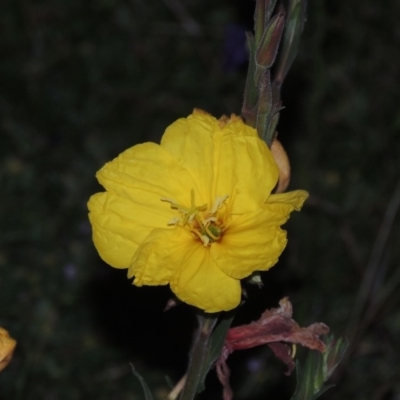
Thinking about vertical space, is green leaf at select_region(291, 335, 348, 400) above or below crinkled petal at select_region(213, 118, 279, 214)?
below

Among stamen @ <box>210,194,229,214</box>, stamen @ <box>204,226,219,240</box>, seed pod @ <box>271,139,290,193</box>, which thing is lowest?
stamen @ <box>204,226,219,240</box>

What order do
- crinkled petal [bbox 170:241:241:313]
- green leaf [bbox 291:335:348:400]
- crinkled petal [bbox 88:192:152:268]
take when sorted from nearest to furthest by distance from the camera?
crinkled petal [bbox 170:241:241:313] < crinkled petal [bbox 88:192:152:268] < green leaf [bbox 291:335:348:400]

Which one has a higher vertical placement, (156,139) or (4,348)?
(4,348)

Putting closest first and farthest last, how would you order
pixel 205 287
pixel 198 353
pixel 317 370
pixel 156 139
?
pixel 205 287 < pixel 198 353 < pixel 317 370 < pixel 156 139

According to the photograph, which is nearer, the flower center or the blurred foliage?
the flower center

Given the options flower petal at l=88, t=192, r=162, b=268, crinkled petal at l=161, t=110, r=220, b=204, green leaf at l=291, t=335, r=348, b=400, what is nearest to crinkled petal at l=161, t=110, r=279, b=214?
crinkled petal at l=161, t=110, r=220, b=204

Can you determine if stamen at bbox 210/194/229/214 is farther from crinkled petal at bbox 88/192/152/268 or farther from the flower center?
crinkled petal at bbox 88/192/152/268

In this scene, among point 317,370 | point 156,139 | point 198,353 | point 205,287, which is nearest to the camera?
point 205,287

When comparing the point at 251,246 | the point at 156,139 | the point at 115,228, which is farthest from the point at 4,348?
the point at 156,139

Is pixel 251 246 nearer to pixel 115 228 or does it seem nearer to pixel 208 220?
pixel 208 220
